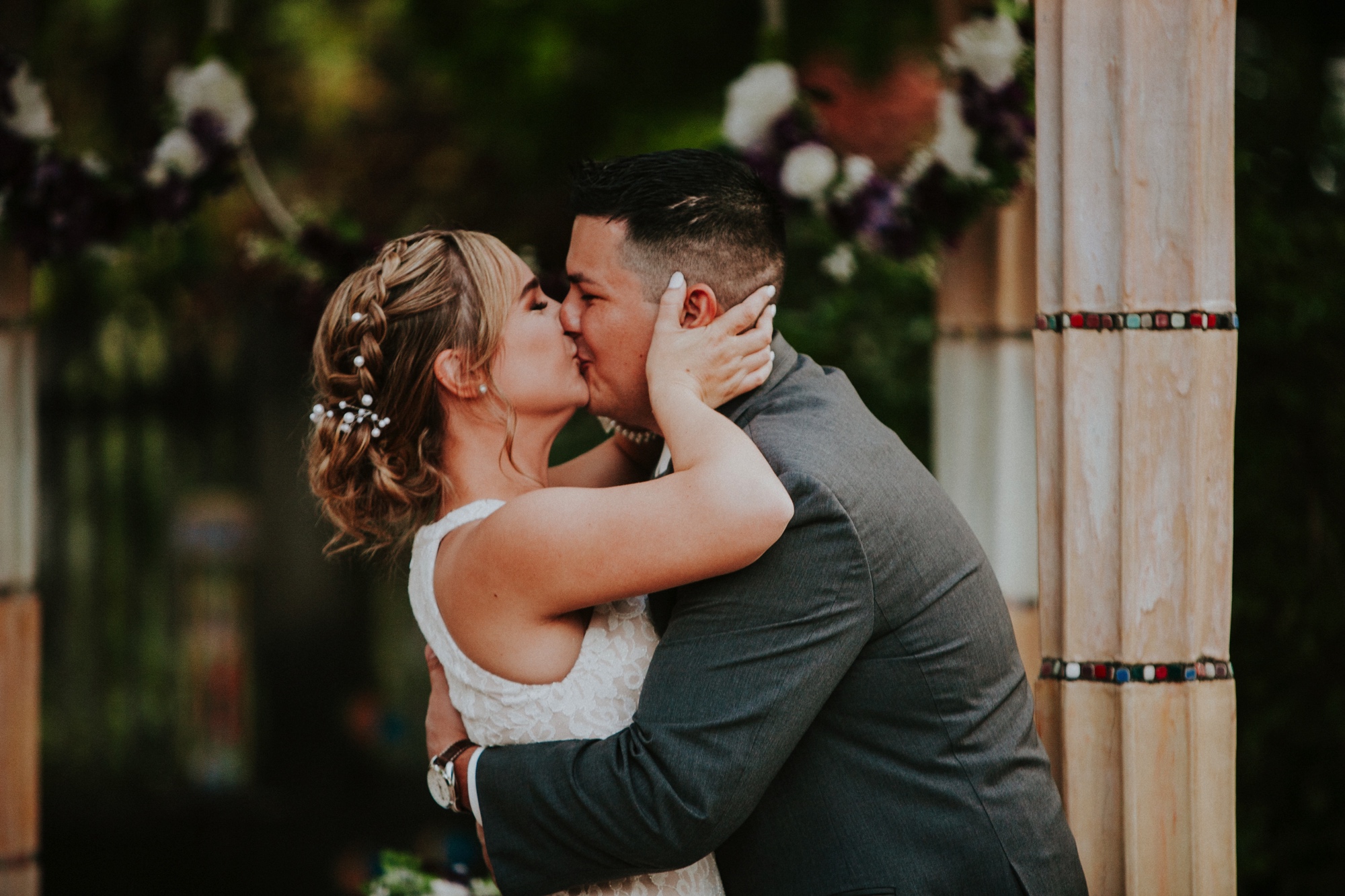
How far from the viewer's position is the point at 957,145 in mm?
3145

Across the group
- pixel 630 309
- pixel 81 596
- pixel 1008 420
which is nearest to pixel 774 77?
pixel 1008 420

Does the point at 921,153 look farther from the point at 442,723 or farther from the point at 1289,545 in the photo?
the point at 442,723

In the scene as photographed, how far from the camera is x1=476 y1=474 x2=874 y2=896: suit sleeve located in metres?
1.68

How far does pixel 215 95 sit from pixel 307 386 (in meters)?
1.41

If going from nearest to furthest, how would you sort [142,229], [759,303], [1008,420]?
1. [759,303]
2. [1008,420]
3. [142,229]

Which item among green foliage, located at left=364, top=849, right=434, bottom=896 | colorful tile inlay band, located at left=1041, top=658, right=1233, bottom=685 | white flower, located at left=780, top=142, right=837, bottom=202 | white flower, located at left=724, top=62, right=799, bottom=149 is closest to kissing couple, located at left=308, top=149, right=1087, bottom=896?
colorful tile inlay band, located at left=1041, top=658, right=1233, bottom=685

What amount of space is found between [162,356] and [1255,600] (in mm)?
5705

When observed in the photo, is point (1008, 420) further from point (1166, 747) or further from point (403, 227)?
point (403, 227)

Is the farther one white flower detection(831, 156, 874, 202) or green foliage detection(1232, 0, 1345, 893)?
green foliage detection(1232, 0, 1345, 893)

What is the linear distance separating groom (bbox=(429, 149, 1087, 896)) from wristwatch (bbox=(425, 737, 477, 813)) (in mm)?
59

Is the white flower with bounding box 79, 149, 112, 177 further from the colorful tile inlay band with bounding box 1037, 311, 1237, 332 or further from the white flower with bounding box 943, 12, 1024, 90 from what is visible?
the colorful tile inlay band with bounding box 1037, 311, 1237, 332

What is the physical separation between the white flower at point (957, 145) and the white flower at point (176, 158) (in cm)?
223

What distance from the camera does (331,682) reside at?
6.86 m

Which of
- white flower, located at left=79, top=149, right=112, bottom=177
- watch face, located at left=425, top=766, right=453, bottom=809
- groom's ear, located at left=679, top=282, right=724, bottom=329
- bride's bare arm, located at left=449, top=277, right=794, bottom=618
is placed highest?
white flower, located at left=79, top=149, right=112, bottom=177
